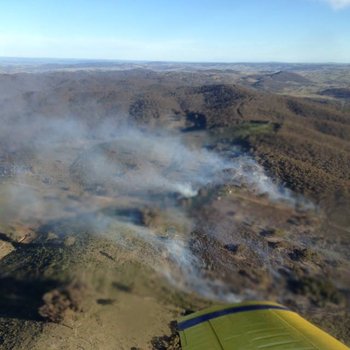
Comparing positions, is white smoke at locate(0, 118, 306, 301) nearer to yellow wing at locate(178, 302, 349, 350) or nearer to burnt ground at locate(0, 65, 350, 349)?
burnt ground at locate(0, 65, 350, 349)

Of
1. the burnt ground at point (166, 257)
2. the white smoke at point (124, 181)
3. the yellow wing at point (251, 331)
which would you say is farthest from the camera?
the white smoke at point (124, 181)

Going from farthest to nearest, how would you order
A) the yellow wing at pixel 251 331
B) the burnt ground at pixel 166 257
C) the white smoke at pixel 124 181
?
the white smoke at pixel 124 181, the burnt ground at pixel 166 257, the yellow wing at pixel 251 331

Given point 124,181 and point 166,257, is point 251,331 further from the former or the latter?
point 124,181

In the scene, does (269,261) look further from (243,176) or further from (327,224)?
(243,176)

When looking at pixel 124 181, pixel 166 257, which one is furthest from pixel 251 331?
pixel 124 181

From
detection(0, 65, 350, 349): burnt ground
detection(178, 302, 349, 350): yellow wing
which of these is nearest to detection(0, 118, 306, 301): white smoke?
detection(0, 65, 350, 349): burnt ground

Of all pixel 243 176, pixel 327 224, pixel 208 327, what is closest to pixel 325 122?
pixel 243 176

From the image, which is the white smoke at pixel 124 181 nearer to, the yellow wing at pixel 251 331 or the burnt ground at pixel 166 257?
the burnt ground at pixel 166 257

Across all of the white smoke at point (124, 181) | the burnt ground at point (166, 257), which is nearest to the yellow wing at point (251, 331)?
the burnt ground at point (166, 257)

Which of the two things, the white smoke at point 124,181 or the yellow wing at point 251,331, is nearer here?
the yellow wing at point 251,331
